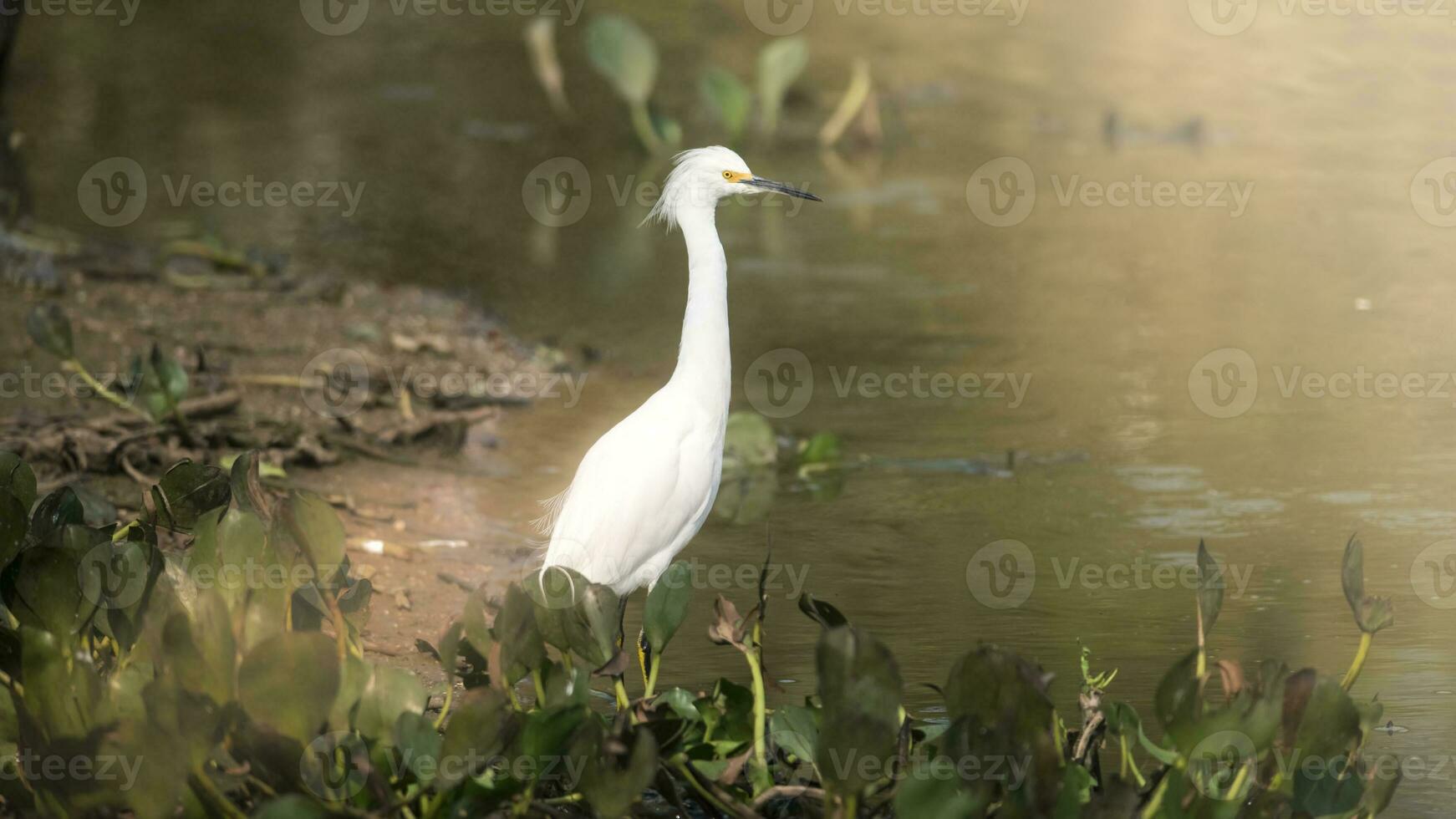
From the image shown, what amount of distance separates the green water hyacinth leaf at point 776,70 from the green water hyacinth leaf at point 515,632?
9722 millimetres

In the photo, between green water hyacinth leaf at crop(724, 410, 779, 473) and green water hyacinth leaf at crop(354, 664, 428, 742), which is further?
green water hyacinth leaf at crop(724, 410, 779, 473)

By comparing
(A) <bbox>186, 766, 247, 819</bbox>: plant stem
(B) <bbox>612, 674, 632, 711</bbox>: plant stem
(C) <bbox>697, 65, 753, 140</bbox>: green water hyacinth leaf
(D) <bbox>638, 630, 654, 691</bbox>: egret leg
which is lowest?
(A) <bbox>186, 766, 247, 819</bbox>: plant stem

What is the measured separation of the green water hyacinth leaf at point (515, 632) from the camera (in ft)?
Answer: 12.3

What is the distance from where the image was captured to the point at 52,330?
6.14 metres

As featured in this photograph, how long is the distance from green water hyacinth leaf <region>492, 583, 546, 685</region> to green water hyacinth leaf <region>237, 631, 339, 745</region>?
44 centimetres

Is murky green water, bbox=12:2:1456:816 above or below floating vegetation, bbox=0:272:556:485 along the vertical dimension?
above

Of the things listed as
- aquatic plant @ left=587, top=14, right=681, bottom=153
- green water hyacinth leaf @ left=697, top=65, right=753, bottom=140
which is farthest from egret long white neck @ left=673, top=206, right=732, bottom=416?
aquatic plant @ left=587, top=14, right=681, bottom=153

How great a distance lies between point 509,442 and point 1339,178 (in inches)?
311

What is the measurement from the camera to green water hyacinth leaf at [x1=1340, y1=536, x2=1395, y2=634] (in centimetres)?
359

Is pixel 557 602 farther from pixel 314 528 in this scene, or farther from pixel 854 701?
Result: pixel 854 701

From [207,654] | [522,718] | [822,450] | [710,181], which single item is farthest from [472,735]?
[822,450]

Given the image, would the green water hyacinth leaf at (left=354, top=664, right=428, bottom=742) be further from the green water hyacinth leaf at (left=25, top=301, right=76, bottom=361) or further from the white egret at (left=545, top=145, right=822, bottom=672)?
the green water hyacinth leaf at (left=25, top=301, right=76, bottom=361)

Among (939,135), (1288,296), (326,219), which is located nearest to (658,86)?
(939,135)

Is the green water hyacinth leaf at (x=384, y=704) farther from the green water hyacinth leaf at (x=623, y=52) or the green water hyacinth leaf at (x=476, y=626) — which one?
the green water hyacinth leaf at (x=623, y=52)
